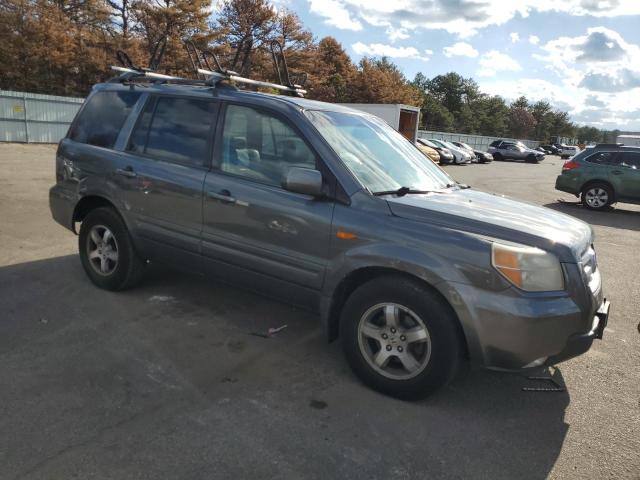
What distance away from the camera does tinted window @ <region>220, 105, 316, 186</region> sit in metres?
3.52

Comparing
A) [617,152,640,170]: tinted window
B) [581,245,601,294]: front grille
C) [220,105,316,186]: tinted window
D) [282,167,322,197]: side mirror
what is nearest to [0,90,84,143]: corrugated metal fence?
[220,105,316,186]: tinted window

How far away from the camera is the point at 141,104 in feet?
14.4

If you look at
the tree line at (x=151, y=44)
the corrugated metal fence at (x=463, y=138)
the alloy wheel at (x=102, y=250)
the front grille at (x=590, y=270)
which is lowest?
the alloy wheel at (x=102, y=250)

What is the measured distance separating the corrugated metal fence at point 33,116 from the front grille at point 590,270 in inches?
865

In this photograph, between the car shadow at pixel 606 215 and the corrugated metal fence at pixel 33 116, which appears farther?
the corrugated metal fence at pixel 33 116

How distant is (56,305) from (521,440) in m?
3.76

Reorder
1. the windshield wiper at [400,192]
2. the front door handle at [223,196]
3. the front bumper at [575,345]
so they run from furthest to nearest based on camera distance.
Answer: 1. the front door handle at [223,196]
2. the windshield wiper at [400,192]
3. the front bumper at [575,345]

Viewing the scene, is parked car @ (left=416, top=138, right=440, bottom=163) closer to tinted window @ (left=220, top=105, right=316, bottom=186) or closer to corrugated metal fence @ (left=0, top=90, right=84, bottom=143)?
corrugated metal fence @ (left=0, top=90, right=84, bottom=143)

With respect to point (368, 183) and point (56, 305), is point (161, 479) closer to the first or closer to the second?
point (368, 183)

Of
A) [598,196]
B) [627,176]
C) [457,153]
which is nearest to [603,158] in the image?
[627,176]

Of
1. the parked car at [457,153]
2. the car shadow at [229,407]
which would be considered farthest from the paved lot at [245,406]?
the parked car at [457,153]

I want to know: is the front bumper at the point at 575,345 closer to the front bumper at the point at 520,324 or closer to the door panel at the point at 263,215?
the front bumper at the point at 520,324

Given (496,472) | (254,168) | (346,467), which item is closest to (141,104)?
(254,168)

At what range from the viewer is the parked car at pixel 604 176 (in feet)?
40.8
